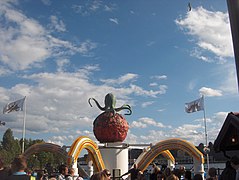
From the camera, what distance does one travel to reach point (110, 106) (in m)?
21.2

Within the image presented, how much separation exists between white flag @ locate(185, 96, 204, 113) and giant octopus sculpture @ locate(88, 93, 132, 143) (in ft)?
30.7

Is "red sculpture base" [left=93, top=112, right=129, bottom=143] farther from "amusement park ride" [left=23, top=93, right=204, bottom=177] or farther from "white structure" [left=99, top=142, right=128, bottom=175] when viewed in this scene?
"white structure" [left=99, top=142, right=128, bottom=175]

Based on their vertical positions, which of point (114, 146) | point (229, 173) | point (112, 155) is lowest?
point (112, 155)

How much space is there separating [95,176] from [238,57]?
7.81ft

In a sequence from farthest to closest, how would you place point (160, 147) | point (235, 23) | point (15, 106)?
1. point (15, 106)
2. point (160, 147)
3. point (235, 23)

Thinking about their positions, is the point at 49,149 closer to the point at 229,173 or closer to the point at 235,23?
the point at 229,173

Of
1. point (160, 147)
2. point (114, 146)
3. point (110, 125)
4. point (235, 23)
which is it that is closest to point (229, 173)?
point (235, 23)

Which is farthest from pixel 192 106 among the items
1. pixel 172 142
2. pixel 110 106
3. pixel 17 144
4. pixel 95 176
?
pixel 17 144

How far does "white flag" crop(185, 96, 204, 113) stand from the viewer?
1096 inches

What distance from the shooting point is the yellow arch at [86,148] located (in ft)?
57.4

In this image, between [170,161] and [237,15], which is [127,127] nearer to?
[170,161]

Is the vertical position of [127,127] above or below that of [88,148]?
above

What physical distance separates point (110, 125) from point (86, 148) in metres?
2.29

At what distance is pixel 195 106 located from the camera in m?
28.3
